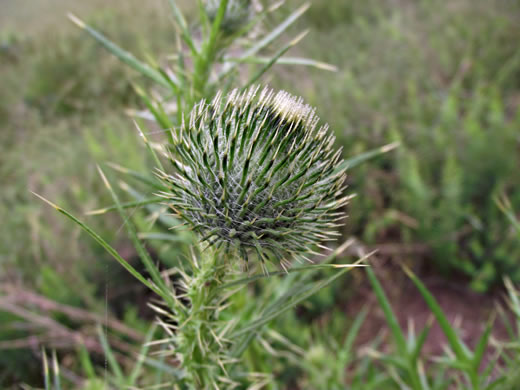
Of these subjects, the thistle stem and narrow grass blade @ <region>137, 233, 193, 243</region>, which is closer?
the thistle stem

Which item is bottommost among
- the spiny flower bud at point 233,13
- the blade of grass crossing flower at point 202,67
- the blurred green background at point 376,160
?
the blurred green background at point 376,160

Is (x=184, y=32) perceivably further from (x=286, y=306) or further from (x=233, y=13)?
(x=286, y=306)

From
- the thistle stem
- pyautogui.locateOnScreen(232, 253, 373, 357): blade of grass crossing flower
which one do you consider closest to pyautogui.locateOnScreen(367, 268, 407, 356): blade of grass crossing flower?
pyautogui.locateOnScreen(232, 253, 373, 357): blade of grass crossing flower

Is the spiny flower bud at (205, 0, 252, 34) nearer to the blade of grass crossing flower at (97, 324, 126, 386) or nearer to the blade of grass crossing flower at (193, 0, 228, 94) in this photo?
the blade of grass crossing flower at (193, 0, 228, 94)

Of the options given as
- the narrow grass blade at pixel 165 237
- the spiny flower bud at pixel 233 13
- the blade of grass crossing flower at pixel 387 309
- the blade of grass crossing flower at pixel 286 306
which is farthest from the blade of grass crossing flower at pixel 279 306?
the spiny flower bud at pixel 233 13

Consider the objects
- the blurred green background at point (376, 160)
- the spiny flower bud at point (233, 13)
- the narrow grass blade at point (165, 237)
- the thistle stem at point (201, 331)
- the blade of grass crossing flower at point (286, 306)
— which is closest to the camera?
the blade of grass crossing flower at point (286, 306)

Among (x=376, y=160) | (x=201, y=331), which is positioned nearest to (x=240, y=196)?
(x=201, y=331)

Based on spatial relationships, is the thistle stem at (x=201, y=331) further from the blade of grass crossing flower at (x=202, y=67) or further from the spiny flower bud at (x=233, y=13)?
the spiny flower bud at (x=233, y=13)
